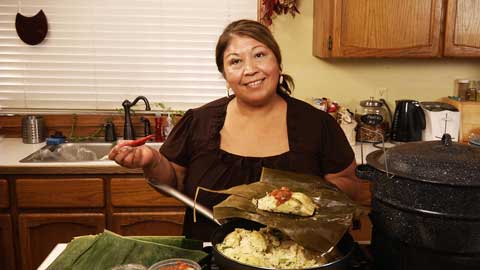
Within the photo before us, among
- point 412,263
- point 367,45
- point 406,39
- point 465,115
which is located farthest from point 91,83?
point 412,263

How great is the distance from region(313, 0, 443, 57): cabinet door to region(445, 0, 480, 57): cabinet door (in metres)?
0.05

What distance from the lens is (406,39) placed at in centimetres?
267

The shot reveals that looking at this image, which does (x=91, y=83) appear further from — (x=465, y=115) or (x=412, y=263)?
(x=412, y=263)

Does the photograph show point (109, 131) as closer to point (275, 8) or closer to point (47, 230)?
point (47, 230)

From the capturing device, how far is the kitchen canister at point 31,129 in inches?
112

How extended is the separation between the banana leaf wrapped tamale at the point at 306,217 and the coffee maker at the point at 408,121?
1.71 m

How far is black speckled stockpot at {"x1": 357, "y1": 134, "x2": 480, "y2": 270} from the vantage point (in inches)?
34.7

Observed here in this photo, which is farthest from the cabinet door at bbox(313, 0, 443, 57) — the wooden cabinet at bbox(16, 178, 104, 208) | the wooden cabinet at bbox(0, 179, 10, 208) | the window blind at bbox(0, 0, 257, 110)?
the wooden cabinet at bbox(0, 179, 10, 208)

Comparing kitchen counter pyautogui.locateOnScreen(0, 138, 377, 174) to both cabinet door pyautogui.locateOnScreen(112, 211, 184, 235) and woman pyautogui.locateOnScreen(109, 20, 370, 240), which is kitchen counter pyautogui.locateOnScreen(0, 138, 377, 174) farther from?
woman pyautogui.locateOnScreen(109, 20, 370, 240)

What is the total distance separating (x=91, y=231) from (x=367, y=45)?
179 cm

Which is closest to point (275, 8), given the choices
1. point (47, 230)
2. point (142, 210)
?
point (142, 210)

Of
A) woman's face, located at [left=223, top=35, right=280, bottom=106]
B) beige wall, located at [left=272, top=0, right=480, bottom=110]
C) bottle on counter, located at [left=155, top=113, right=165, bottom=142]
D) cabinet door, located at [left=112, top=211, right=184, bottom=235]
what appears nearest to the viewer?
woman's face, located at [left=223, top=35, right=280, bottom=106]

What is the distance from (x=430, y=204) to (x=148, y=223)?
1834mm

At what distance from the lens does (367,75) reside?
9.99ft
